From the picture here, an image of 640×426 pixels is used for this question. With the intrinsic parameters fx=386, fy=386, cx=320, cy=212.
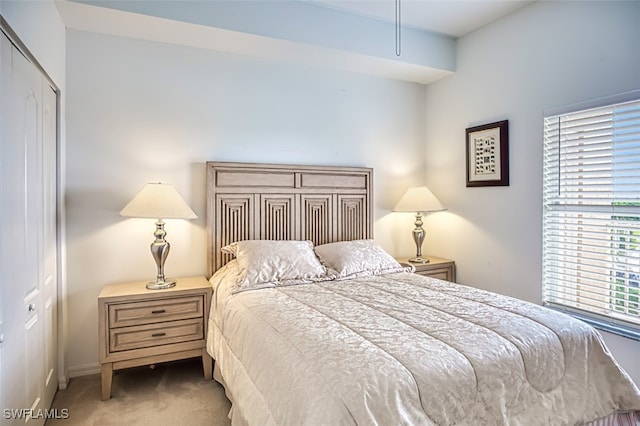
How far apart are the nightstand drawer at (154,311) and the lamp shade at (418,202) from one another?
205cm

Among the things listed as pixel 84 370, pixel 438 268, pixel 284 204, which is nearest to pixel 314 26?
pixel 284 204

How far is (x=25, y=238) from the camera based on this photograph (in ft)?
6.33

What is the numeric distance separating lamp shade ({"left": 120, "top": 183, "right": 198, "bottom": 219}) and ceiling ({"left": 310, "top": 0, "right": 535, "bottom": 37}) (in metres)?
1.86

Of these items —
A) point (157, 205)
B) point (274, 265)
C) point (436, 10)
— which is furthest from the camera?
point (436, 10)

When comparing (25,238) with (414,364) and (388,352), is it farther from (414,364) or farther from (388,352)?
(414,364)

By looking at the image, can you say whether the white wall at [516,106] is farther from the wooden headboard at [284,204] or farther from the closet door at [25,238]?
the closet door at [25,238]

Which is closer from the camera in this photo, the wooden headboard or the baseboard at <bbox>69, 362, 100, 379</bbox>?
the baseboard at <bbox>69, 362, 100, 379</bbox>

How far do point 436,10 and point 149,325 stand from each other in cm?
326

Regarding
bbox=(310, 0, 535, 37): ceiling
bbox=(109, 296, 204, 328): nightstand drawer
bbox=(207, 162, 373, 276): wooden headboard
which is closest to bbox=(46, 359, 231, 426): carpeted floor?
bbox=(109, 296, 204, 328): nightstand drawer

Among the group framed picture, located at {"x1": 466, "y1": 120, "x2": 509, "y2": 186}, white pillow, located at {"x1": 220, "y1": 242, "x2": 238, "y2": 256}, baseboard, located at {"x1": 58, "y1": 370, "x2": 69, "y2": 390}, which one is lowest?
baseboard, located at {"x1": 58, "y1": 370, "x2": 69, "y2": 390}

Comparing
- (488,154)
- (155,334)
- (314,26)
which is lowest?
(155,334)

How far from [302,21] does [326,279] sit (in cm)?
202

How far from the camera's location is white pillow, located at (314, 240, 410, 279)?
302 centimetres

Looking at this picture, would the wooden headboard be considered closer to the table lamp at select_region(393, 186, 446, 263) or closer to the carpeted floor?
the table lamp at select_region(393, 186, 446, 263)
